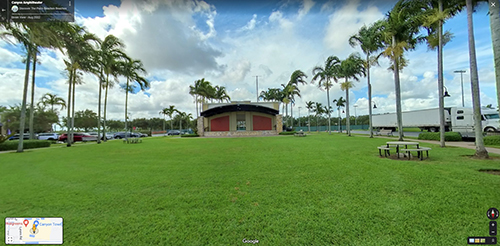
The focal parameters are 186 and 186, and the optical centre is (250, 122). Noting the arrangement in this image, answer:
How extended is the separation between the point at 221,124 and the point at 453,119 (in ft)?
99.1

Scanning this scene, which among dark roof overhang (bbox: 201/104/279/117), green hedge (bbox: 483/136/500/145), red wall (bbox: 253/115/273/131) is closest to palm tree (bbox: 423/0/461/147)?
green hedge (bbox: 483/136/500/145)

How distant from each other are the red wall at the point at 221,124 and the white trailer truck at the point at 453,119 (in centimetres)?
2685

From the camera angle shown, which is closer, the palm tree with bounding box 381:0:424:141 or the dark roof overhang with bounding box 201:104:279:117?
the palm tree with bounding box 381:0:424:141

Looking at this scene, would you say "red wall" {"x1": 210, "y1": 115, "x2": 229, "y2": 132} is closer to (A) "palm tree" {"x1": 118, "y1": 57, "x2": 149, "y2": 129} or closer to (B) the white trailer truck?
(A) "palm tree" {"x1": 118, "y1": 57, "x2": 149, "y2": 129}

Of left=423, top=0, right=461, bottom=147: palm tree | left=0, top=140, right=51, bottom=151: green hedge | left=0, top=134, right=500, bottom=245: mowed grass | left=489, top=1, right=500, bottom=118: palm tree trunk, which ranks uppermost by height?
left=423, top=0, right=461, bottom=147: palm tree

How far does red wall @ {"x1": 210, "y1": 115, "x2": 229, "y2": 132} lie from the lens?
32062 millimetres

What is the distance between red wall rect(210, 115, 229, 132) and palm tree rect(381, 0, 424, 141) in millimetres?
23524

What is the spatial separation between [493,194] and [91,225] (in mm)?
6662

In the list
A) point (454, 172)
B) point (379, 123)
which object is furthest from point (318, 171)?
point (379, 123)

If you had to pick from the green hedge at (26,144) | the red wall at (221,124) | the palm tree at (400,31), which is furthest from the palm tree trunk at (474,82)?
the red wall at (221,124)

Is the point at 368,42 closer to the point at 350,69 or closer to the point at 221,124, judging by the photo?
the point at 350,69

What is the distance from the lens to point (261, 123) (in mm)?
32750

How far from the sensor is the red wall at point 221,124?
3206cm

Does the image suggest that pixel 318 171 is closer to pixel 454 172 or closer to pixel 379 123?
pixel 454 172
